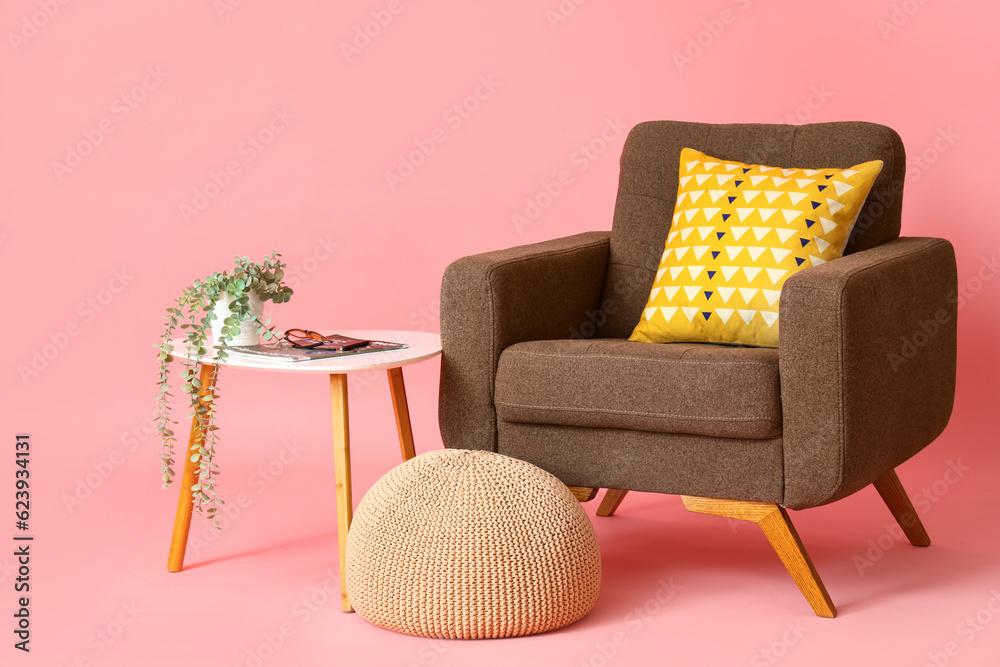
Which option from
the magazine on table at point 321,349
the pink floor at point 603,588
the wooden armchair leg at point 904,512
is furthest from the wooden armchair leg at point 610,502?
the magazine on table at point 321,349

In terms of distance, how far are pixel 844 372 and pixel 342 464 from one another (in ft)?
3.17

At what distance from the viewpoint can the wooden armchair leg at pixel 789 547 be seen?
2301 millimetres

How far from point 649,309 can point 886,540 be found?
78cm

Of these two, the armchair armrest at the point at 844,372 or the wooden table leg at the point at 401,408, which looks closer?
the armchair armrest at the point at 844,372

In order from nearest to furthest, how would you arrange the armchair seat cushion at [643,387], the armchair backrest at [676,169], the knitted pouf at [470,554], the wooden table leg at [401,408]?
the knitted pouf at [470,554] < the armchair seat cushion at [643,387] < the wooden table leg at [401,408] < the armchair backrest at [676,169]

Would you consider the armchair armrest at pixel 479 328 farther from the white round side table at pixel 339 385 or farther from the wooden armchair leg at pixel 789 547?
the wooden armchair leg at pixel 789 547

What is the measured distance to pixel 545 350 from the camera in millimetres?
2465

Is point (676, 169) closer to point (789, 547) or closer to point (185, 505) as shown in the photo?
point (789, 547)

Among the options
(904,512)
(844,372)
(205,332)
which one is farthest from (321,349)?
(904,512)

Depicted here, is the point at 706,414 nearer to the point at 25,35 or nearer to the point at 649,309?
the point at 649,309

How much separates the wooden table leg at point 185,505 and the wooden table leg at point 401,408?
15.5 inches

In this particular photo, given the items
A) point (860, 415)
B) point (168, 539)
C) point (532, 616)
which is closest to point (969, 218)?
point (860, 415)

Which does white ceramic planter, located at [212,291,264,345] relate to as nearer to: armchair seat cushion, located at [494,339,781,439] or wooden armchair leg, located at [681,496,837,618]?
armchair seat cushion, located at [494,339,781,439]

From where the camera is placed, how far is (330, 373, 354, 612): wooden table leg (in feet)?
7.77
